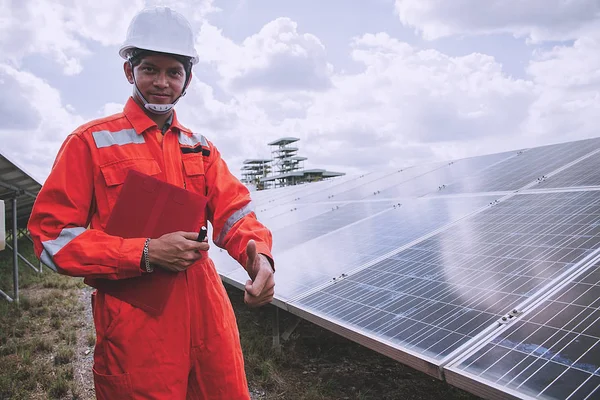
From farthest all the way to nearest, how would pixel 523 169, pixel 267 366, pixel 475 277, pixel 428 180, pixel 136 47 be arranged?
pixel 428 180 < pixel 523 169 < pixel 267 366 < pixel 475 277 < pixel 136 47

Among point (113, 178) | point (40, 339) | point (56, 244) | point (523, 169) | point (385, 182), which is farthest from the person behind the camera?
point (385, 182)

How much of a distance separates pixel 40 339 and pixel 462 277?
6075mm

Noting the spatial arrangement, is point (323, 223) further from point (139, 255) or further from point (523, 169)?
point (139, 255)

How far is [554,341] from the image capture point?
256 centimetres

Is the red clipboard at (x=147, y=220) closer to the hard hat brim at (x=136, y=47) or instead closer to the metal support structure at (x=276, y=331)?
the hard hat brim at (x=136, y=47)

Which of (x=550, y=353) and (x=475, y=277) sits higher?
(x=475, y=277)

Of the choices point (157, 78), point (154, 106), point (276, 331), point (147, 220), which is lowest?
point (276, 331)

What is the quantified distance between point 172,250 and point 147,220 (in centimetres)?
23

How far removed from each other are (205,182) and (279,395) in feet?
9.77

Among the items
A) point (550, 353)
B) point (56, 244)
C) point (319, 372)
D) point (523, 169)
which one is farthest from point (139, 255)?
point (523, 169)

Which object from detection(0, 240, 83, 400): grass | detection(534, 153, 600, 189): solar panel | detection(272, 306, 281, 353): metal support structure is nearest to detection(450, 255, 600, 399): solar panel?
detection(534, 153, 600, 189): solar panel

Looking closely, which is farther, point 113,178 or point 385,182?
point 385,182

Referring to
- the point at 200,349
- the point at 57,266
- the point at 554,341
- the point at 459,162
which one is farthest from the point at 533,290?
the point at 459,162

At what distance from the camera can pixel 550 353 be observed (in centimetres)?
247
